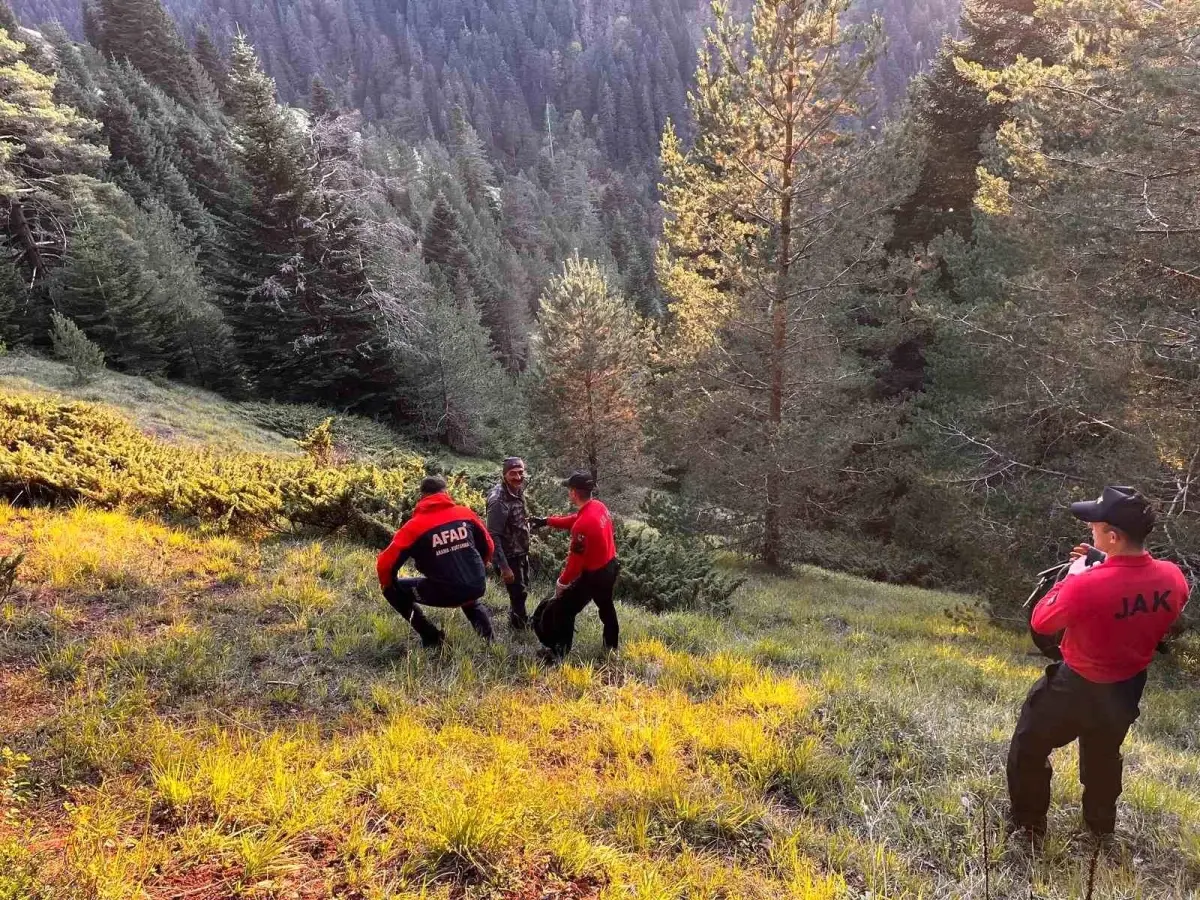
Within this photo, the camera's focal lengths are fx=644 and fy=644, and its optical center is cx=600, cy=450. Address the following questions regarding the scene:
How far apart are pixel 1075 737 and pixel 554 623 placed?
3703mm

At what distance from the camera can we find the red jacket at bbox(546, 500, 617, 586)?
5.44 meters

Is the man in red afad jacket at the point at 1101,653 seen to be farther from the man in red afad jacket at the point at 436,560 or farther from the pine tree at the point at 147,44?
the pine tree at the point at 147,44

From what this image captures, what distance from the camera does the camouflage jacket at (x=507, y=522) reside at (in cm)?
642

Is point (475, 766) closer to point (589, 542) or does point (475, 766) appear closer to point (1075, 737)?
point (589, 542)

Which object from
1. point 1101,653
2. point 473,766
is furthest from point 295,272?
point 1101,653

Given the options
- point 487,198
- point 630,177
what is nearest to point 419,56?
point 630,177

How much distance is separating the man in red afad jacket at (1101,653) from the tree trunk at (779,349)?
10365mm

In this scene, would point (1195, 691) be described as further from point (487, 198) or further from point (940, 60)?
point (487, 198)

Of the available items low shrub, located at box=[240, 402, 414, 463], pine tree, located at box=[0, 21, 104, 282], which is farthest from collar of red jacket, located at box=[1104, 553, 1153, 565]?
pine tree, located at box=[0, 21, 104, 282]

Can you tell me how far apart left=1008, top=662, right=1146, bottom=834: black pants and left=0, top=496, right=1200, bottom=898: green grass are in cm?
24

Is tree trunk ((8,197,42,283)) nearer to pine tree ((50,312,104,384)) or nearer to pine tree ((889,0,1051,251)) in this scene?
pine tree ((50,312,104,384))

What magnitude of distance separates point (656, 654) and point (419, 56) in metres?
175

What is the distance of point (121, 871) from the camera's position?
2717mm

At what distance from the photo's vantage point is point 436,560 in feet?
17.9
